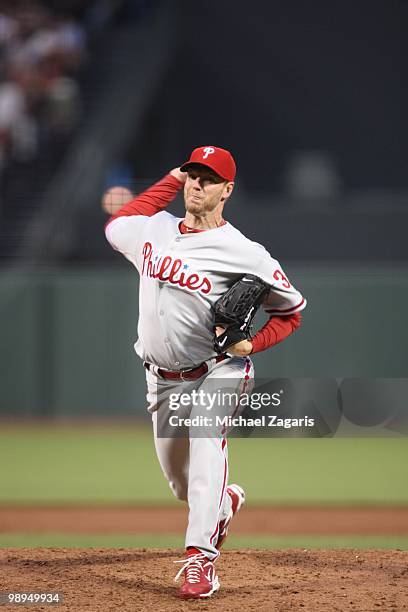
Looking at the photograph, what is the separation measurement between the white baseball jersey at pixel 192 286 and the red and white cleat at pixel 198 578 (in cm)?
80

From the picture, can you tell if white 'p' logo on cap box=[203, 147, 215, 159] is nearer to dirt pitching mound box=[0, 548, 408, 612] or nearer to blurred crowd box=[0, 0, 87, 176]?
dirt pitching mound box=[0, 548, 408, 612]

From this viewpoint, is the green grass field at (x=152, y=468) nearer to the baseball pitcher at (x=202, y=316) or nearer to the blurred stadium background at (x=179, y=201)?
the blurred stadium background at (x=179, y=201)

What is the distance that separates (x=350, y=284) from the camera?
429 inches

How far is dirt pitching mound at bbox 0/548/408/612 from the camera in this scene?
416cm

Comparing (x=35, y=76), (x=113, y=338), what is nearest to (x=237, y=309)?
(x=113, y=338)

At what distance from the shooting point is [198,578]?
4.24 meters

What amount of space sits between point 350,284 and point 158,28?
6.27 meters

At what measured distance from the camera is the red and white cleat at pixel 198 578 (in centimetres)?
422

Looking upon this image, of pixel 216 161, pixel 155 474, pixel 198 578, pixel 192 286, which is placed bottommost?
pixel 155 474

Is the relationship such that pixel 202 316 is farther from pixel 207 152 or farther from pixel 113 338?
pixel 113 338

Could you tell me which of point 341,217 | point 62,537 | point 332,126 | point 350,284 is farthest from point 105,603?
point 332,126

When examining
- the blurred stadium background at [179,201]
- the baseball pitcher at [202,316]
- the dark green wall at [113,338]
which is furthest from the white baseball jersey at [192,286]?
the dark green wall at [113,338]

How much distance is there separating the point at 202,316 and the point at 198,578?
106cm

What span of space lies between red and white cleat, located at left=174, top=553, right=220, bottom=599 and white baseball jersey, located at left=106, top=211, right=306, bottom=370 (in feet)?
2.61
